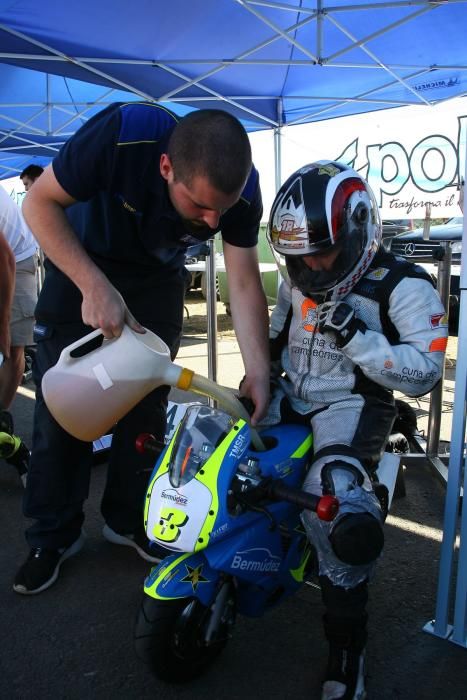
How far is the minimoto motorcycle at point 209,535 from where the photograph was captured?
1.70 metres

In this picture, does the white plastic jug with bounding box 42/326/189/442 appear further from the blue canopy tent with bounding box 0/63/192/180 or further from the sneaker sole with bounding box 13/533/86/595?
the blue canopy tent with bounding box 0/63/192/180

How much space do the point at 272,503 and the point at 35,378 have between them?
125 centimetres

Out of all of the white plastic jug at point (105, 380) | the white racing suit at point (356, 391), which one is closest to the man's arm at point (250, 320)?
the white racing suit at point (356, 391)

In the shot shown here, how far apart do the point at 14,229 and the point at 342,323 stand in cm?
298

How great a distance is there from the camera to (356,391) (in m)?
2.18

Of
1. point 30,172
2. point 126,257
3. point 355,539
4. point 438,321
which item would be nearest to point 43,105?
point 30,172

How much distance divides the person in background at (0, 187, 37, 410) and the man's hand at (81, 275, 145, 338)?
2112mm

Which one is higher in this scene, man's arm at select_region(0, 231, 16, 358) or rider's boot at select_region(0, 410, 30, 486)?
man's arm at select_region(0, 231, 16, 358)

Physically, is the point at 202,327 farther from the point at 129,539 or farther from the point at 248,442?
the point at 248,442

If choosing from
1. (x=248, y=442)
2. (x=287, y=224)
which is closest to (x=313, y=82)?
(x=287, y=224)

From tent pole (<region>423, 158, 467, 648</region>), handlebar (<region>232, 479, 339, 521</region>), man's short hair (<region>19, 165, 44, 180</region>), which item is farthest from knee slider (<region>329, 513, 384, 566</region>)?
man's short hair (<region>19, 165, 44, 180</region>)

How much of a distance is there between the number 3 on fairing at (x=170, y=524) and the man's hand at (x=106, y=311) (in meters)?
0.53

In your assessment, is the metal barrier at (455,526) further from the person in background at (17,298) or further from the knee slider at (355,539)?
the person in background at (17,298)

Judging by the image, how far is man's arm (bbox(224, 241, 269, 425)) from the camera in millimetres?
2256
